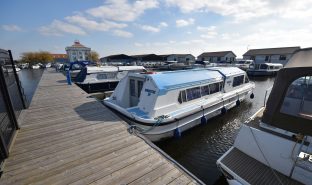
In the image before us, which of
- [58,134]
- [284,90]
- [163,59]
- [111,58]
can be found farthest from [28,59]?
[284,90]

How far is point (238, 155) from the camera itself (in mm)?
4934

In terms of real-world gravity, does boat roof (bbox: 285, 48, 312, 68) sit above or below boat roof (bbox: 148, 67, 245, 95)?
above

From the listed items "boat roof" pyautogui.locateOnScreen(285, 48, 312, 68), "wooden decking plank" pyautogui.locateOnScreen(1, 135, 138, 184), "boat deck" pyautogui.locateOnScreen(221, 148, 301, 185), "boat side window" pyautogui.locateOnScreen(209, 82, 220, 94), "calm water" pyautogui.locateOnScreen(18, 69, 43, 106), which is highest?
"boat roof" pyautogui.locateOnScreen(285, 48, 312, 68)

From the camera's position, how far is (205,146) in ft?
25.3

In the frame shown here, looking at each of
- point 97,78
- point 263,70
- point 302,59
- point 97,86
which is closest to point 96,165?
point 302,59

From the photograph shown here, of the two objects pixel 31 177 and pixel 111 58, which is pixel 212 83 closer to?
pixel 31 177

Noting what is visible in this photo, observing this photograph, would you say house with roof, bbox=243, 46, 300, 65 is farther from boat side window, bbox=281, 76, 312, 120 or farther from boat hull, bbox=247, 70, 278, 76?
boat side window, bbox=281, 76, 312, 120

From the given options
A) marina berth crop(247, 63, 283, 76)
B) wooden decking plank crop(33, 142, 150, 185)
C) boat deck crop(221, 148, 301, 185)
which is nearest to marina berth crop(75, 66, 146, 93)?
wooden decking plank crop(33, 142, 150, 185)

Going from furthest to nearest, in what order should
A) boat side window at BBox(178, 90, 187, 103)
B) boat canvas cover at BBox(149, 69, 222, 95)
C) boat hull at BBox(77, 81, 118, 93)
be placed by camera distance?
1. boat hull at BBox(77, 81, 118, 93)
2. boat side window at BBox(178, 90, 187, 103)
3. boat canvas cover at BBox(149, 69, 222, 95)

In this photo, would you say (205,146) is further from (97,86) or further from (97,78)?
(97,78)

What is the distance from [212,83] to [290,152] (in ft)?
19.9

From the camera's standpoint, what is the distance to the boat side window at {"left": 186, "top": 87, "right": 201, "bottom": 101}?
27.1 feet

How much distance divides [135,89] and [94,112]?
2311 mm

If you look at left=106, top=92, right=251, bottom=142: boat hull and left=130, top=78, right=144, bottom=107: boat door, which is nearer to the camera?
left=106, top=92, right=251, bottom=142: boat hull
